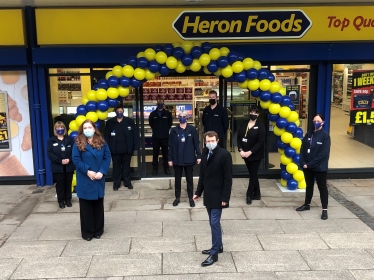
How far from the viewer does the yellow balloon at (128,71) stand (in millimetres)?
7527

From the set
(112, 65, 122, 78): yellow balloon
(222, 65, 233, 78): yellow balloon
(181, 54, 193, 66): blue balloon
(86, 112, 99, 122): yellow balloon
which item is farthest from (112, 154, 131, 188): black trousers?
(222, 65, 233, 78): yellow balloon

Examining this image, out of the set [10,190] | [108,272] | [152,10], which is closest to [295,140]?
[152,10]

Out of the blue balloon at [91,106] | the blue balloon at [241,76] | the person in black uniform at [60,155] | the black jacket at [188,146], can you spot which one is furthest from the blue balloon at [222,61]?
the person in black uniform at [60,155]

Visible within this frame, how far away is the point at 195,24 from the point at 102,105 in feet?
8.64

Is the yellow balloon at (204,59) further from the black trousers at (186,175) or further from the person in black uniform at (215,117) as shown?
the black trousers at (186,175)

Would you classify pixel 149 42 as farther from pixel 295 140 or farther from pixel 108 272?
pixel 108 272

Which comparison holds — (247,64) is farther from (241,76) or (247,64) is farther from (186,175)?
(186,175)

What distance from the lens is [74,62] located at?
8.35 m

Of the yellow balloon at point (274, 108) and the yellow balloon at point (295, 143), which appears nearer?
the yellow balloon at point (274, 108)

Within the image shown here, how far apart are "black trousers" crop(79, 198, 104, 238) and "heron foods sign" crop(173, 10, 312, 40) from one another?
4205 millimetres

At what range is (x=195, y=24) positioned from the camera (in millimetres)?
8242

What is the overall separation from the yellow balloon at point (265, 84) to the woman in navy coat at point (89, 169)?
11.3 ft

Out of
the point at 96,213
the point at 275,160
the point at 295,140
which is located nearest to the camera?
the point at 96,213

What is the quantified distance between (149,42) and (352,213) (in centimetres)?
528
